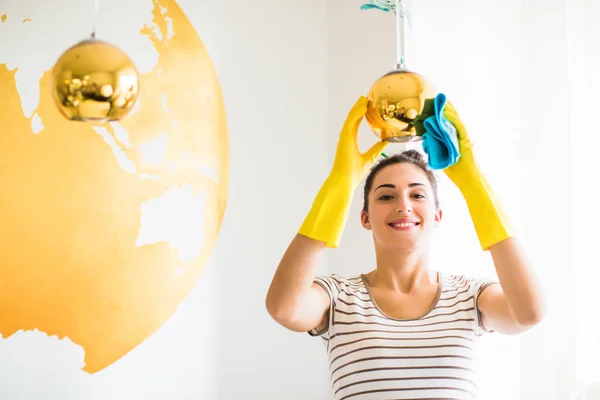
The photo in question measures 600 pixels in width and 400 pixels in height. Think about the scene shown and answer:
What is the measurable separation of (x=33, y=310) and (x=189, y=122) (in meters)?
0.67

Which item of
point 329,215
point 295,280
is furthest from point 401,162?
point 295,280

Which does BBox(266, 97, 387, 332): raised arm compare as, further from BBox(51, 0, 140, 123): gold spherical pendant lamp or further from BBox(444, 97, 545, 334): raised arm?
BBox(51, 0, 140, 123): gold spherical pendant lamp

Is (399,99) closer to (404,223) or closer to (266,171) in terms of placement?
(404,223)

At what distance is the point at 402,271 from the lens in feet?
4.78

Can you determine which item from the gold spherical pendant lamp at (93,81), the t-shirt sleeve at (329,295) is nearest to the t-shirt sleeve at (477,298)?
the t-shirt sleeve at (329,295)

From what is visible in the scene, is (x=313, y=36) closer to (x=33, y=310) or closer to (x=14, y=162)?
(x=14, y=162)

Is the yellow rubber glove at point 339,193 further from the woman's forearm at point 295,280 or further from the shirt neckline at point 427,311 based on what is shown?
the shirt neckline at point 427,311

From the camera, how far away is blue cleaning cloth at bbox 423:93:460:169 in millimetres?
1104

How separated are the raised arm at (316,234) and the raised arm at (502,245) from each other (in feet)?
0.55

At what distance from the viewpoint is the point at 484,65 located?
2.01 meters

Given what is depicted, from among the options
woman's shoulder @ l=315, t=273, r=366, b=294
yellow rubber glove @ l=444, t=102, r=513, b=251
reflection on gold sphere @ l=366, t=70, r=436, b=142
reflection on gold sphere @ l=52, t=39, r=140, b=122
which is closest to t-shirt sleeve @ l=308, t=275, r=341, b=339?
woman's shoulder @ l=315, t=273, r=366, b=294

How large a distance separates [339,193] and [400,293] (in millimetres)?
291

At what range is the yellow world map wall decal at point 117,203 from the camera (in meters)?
1.69

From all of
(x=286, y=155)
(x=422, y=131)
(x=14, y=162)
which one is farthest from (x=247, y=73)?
(x=422, y=131)
